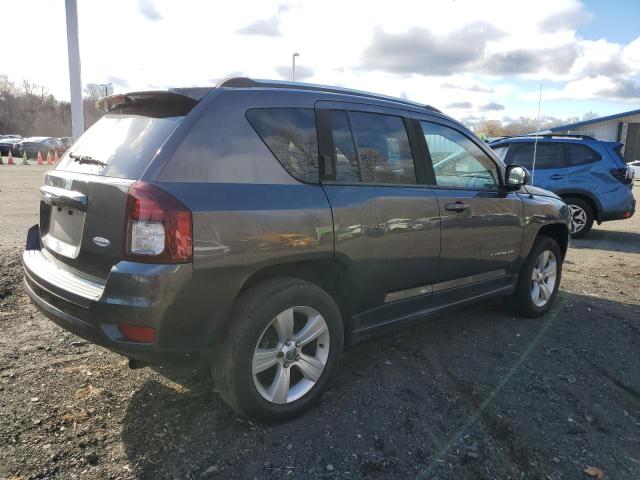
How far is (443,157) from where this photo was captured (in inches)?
151

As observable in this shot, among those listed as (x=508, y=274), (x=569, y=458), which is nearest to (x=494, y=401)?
(x=569, y=458)

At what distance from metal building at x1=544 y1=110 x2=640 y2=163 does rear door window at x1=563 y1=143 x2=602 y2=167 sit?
1284 inches

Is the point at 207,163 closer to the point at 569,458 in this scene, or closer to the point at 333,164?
the point at 333,164

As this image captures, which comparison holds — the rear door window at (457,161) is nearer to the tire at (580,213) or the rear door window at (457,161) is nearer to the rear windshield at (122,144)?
the rear windshield at (122,144)

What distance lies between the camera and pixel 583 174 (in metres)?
9.21

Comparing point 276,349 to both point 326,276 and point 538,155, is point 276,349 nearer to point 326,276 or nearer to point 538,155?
point 326,276

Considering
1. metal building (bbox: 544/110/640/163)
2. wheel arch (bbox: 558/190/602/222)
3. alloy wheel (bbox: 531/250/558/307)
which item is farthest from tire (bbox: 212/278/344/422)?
metal building (bbox: 544/110/640/163)

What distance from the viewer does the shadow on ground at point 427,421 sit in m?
2.57

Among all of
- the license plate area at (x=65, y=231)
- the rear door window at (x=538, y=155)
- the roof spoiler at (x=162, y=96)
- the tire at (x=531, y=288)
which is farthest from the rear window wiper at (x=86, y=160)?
the rear door window at (x=538, y=155)

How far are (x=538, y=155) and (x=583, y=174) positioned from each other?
0.87 metres

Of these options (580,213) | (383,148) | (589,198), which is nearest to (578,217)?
(580,213)

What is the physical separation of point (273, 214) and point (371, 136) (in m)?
1.06

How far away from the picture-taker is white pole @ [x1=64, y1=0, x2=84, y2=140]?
658 centimetres

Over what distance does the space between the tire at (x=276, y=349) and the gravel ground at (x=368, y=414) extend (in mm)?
169
